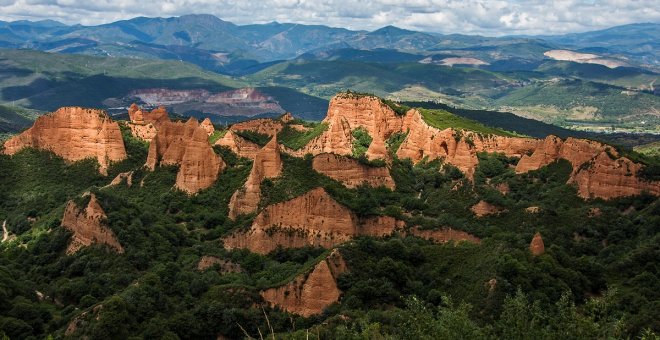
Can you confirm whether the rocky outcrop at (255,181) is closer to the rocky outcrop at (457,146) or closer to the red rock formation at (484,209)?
the red rock formation at (484,209)

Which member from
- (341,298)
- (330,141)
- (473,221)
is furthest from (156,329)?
(330,141)

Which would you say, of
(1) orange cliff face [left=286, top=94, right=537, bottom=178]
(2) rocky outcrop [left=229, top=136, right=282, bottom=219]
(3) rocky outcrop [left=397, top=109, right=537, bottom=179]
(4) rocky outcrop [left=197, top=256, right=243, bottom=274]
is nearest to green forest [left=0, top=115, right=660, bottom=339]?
(4) rocky outcrop [left=197, top=256, right=243, bottom=274]

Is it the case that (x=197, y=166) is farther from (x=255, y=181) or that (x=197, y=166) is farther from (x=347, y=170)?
(x=347, y=170)

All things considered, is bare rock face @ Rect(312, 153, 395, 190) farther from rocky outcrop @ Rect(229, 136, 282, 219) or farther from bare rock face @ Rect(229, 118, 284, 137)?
bare rock face @ Rect(229, 118, 284, 137)

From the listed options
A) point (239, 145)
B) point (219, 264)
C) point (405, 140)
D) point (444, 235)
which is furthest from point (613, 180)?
point (239, 145)

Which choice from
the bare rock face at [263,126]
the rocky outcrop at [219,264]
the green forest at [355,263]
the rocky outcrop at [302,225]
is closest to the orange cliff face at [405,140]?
the green forest at [355,263]

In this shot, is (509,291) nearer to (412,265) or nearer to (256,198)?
(412,265)
